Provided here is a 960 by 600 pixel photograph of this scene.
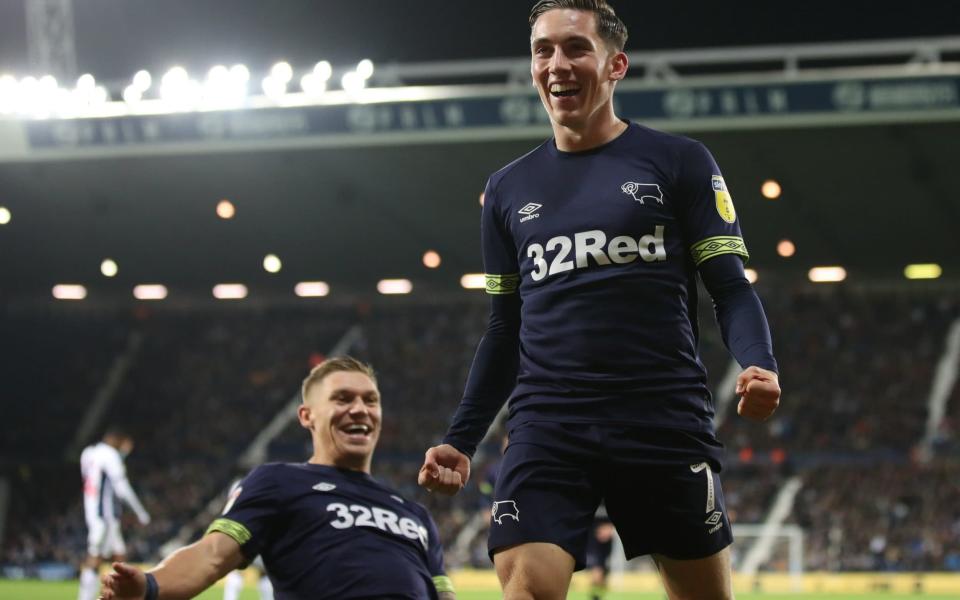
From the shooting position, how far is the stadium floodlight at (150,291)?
3155cm

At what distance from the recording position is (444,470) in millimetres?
3820

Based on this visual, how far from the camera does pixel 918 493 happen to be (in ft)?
85.6

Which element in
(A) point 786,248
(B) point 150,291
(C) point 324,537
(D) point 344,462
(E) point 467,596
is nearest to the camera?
(C) point 324,537

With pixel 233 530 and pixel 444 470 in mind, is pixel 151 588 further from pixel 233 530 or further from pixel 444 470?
pixel 444 470

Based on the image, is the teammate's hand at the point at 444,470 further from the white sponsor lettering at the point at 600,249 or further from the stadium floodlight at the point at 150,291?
the stadium floodlight at the point at 150,291

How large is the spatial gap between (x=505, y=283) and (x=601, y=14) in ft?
2.79

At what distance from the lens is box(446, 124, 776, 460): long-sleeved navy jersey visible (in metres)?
3.63

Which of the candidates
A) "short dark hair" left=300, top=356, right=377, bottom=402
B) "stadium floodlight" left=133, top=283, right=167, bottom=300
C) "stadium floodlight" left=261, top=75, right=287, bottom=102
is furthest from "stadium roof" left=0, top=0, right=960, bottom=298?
"short dark hair" left=300, top=356, right=377, bottom=402

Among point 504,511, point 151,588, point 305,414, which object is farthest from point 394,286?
point 504,511

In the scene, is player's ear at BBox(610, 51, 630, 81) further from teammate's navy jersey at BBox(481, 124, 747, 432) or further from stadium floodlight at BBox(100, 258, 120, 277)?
stadium floodlight at BBox(100, 258, 120, 277)

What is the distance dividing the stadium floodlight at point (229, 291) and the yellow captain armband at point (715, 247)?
92.6 ft

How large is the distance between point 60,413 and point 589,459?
99.9 feet

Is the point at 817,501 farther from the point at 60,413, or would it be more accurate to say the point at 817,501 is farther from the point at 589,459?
the point at 589,459

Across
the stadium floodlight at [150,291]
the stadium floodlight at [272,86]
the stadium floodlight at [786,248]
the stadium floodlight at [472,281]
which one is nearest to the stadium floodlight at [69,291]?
the stadium floodlight at [150,291]
